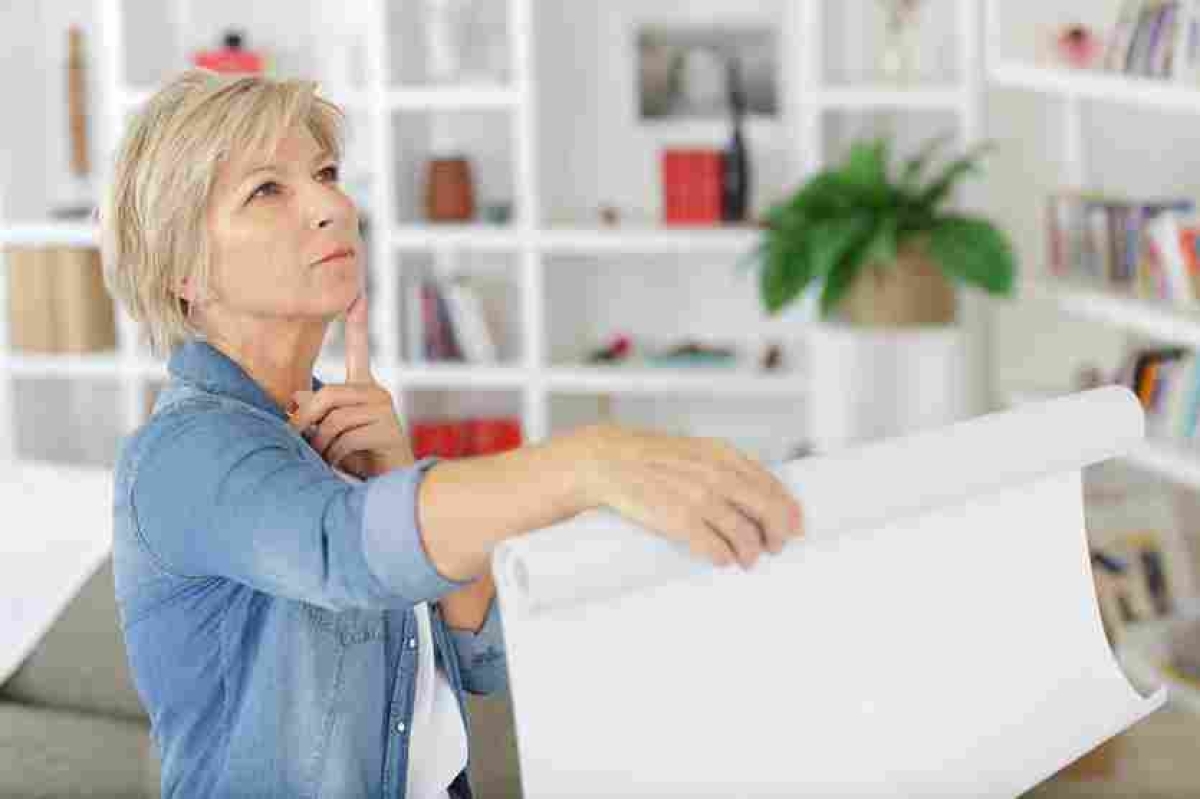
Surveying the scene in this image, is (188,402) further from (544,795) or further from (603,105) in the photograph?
(603,105)

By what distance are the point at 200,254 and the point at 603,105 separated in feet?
15.4

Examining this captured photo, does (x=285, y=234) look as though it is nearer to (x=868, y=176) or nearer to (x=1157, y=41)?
(x=1157, y=41)

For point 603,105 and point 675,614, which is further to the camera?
point 603,105

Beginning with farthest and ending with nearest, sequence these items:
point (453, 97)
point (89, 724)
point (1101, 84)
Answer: point (453, 97) → point (1101, 84) → point (89, 724)

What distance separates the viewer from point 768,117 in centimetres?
609

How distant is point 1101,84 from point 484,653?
359 centimetres

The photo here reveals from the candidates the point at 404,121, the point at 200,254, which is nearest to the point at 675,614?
the point at 200,254

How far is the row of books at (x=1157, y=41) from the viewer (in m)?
4.64

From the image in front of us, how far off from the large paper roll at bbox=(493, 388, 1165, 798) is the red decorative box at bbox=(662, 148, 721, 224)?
4.39 m

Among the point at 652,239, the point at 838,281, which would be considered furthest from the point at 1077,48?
the point at 652,239

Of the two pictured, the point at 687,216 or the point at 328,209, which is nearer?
the point at 328,209

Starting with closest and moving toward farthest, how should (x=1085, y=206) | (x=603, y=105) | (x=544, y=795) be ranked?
(x=544, y=795), (x=1085, y=206), (x=603, y=105)

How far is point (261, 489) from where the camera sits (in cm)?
132

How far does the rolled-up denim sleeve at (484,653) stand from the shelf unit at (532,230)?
12.2ft
